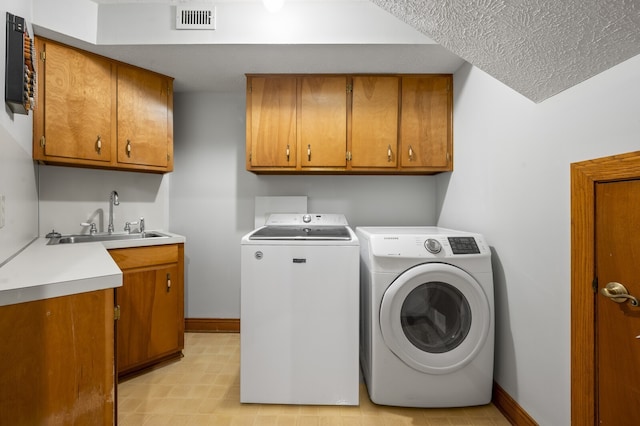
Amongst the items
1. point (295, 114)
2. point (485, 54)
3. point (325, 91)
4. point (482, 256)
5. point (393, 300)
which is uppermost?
point (325, 91)

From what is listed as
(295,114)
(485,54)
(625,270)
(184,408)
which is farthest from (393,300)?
(295,114)

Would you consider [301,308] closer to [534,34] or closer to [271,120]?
[271,120]

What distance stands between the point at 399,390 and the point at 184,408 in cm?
124

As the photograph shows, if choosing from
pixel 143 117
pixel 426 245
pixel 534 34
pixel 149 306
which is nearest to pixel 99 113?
pixel 143 117

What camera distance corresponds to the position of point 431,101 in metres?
2.43

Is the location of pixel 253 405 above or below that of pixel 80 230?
below

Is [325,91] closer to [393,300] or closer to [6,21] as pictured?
[393,300]

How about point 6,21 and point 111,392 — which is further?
point 6,21

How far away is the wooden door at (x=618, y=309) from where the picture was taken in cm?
104

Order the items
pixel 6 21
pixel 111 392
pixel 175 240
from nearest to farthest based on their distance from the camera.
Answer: pixel 111 392
pixel 6 21
pixel 175 240

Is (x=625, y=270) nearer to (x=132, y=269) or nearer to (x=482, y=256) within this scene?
(x=482, y=256)

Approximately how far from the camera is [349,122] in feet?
7.93

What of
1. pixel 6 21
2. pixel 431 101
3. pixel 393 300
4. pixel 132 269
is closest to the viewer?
pixel 6 21

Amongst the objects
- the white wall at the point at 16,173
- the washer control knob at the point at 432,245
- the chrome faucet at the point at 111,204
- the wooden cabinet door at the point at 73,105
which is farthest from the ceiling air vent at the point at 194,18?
the washer control knob at the point at 432,245
